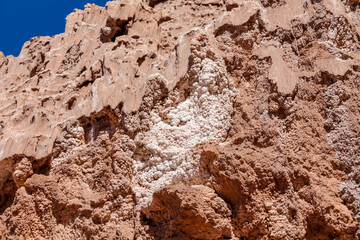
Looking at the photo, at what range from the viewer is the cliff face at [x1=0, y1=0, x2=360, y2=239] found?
2826 millimetres

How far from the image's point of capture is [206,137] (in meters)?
3.19

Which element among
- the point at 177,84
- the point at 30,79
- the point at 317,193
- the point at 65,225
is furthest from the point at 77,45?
the point at 317,193

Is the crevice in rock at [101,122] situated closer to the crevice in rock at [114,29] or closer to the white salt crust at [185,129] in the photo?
the white salt crust at [185,129]

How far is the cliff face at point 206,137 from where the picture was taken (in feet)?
9.27

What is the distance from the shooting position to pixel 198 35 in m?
3.51

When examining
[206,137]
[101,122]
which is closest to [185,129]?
[206,137]

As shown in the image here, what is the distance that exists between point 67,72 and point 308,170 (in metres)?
2.70

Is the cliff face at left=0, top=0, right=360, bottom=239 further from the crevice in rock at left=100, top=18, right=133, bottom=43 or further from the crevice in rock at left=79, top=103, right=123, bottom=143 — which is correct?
the crevice in rock at left=100, top=18, right=133, bottom=43

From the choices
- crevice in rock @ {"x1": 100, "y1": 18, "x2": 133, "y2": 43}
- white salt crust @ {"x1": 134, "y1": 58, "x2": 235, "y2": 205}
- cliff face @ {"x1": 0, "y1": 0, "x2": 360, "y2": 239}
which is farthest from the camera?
crevice in rock @ {"x1": 100, "y1": 18, "x2": 133, "y2": 43}

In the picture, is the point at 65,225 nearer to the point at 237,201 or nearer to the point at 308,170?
the point at 237,201

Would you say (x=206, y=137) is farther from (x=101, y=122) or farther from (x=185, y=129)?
(x=101, y=122)

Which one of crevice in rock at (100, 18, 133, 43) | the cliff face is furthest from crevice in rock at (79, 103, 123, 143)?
crevice in rock at (100, 18, 133, 43)

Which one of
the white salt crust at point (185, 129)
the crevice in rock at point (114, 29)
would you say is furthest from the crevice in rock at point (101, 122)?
the crevice in rock at point (114, 29)

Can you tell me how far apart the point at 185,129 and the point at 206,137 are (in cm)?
20
